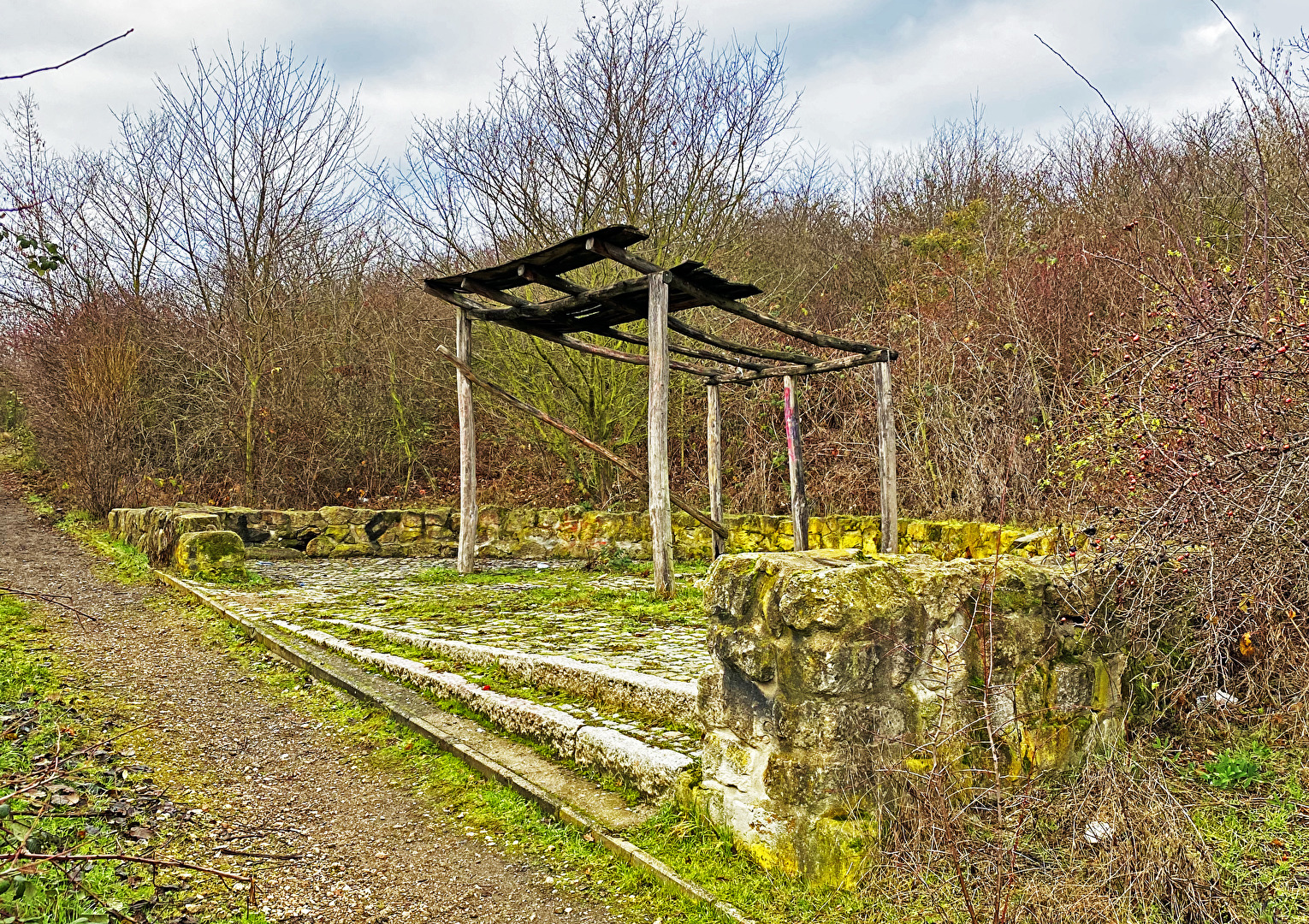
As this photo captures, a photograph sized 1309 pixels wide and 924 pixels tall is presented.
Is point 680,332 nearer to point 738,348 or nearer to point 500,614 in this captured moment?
point 738,348

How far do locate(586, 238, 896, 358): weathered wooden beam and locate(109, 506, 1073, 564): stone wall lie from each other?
7.11 feet

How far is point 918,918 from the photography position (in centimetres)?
259

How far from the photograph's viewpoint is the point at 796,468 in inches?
367

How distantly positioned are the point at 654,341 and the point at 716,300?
0.85m

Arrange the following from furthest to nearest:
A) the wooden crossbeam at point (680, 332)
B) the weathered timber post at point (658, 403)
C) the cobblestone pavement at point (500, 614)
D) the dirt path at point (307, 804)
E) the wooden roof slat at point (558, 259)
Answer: the wooden crossbeam at point (680, 332) < the weathered timber post at point (658, 403) < the wooden roof slat at point (558, 259) < the cobblestone pavement at point (500, 614) < the dirt path at point (307, 804)

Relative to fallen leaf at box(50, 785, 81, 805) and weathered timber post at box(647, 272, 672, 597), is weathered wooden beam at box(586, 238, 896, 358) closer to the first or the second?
weathered timber post at box(647, 272, 672, 597)

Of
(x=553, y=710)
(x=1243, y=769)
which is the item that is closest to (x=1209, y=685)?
(x=1243, y=769)

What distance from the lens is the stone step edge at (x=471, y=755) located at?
9.85ft

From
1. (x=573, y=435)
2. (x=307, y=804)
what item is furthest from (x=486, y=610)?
(x=307, y=804)

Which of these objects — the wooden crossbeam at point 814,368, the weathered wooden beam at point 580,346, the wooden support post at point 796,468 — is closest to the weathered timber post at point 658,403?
the weathered wooden beam at point 580,346

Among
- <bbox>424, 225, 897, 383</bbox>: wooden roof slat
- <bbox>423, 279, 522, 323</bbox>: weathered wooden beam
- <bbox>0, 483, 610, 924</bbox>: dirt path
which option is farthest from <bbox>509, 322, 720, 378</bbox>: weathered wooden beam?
<bbox>0, 483, 610, 924</bbox>: dirt path

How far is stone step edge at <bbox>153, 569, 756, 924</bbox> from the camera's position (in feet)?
9.85

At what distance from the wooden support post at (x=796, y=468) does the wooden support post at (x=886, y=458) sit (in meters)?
0.90

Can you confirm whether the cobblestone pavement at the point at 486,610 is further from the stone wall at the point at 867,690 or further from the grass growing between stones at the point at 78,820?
the grass growing between stones at the point at 78,820
